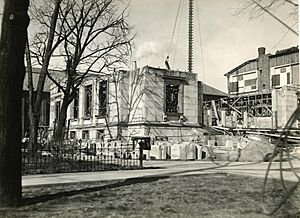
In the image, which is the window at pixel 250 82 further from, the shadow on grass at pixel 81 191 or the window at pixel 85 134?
the shadow on grass at pixel 81 191

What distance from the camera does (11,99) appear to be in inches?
288

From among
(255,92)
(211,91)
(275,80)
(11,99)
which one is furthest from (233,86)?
(11,99)

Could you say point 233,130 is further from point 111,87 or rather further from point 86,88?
point 86,88

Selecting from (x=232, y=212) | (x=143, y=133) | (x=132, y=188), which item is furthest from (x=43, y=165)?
(x=143, y=133)

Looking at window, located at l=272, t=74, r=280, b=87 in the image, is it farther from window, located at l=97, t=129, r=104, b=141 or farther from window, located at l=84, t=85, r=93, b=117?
window, located at l=97, t=129, r=104, b=141

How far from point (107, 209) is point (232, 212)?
2071 mm

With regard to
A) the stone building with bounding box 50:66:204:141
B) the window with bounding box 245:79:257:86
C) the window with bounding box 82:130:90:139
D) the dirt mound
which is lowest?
the dirt mound

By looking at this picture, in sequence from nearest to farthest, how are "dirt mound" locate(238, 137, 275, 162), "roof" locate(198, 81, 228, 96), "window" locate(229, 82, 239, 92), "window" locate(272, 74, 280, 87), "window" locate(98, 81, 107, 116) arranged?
1. "dirt mound" locate(238, 137, 275, 162)
2. "window" locate(98, 81, 107, 116)
3. "window" locate(272, 74, 280, 87)
4. "window" locate(229, 82, 239, 92)
5. "roof" locate(198, 81, 228, 96)

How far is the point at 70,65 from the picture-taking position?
91.8 feet

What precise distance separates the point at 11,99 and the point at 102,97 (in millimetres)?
31204

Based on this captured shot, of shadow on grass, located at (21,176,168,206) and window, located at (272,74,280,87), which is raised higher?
window, located at (272,74,280,87)

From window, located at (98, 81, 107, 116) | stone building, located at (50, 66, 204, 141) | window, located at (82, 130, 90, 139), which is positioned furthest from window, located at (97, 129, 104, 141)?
window, located at (82, 130, 90, 139)

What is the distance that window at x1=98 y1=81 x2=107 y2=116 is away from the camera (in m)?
37.5

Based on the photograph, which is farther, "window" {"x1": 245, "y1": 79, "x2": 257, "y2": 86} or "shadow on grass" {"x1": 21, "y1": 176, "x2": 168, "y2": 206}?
"window" {"x1": 245, "y1": 79, "x2": 257, "y2": 86}
